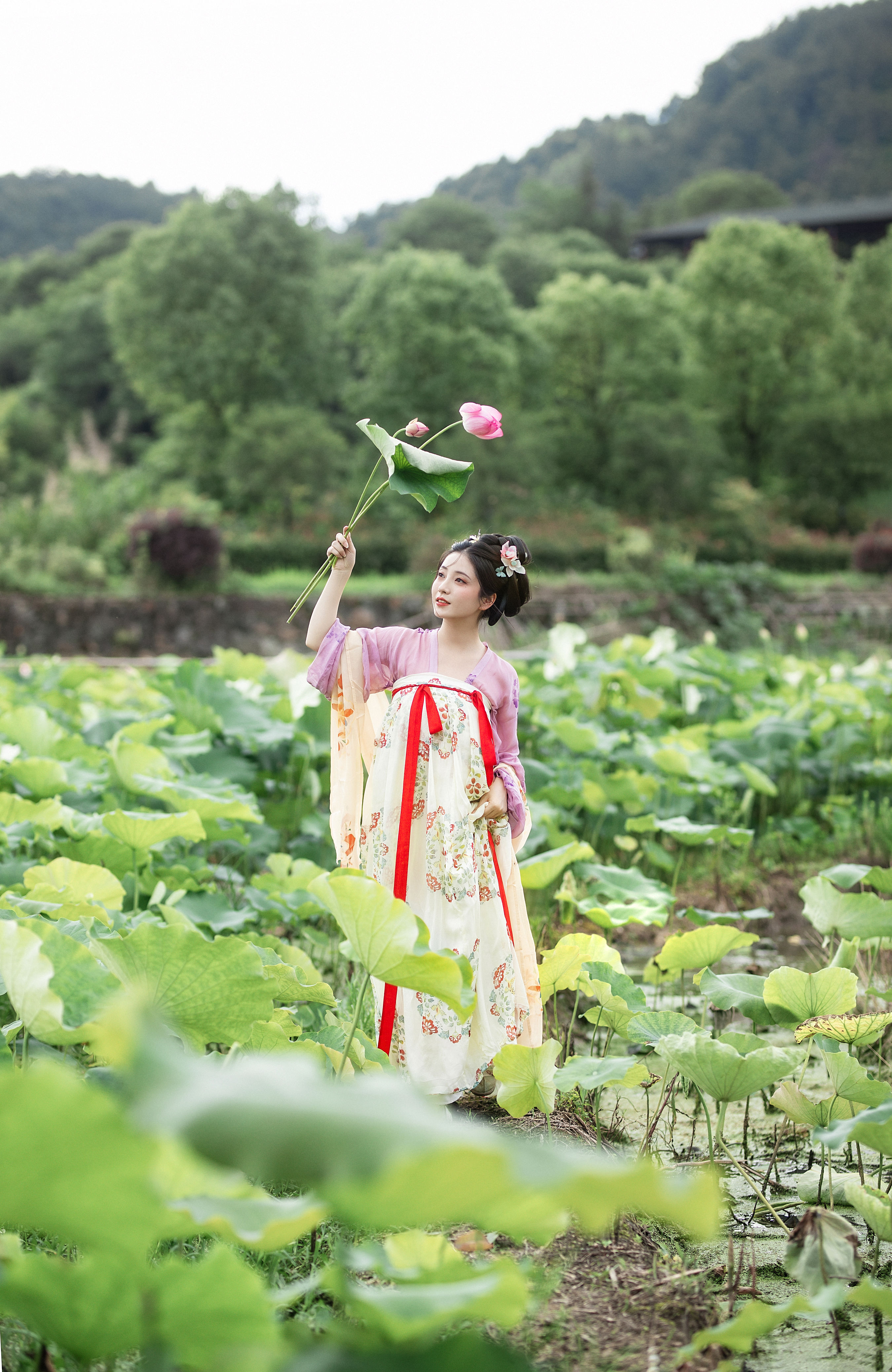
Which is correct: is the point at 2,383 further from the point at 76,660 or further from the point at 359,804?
the point at 359,804

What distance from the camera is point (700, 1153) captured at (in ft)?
Answer: 5.77

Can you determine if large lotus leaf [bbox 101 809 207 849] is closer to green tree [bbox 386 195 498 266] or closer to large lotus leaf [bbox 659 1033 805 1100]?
large lotus leaf [bbox 659 1033 805 1100]

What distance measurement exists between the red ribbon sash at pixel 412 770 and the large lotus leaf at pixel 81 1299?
1.11 metres

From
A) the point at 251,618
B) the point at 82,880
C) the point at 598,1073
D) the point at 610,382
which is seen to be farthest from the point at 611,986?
the point at 610,382

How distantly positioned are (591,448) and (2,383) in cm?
1840

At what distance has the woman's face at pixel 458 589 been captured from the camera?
1.89m

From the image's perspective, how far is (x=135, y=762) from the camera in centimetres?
237

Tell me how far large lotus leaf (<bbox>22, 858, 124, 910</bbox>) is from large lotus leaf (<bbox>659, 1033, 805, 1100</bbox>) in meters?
0.86

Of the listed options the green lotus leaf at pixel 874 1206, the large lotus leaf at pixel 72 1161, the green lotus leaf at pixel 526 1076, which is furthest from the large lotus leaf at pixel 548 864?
the large lotus leaf at pixel 72 1161

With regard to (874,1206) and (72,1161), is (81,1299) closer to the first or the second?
(72,1161)

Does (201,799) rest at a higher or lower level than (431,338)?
lower

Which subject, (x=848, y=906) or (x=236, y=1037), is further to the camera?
(x=848, y=906)

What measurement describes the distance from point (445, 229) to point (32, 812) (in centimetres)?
2828

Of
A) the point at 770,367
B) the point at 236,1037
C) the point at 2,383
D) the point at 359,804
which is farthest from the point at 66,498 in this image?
the point at 2,383
